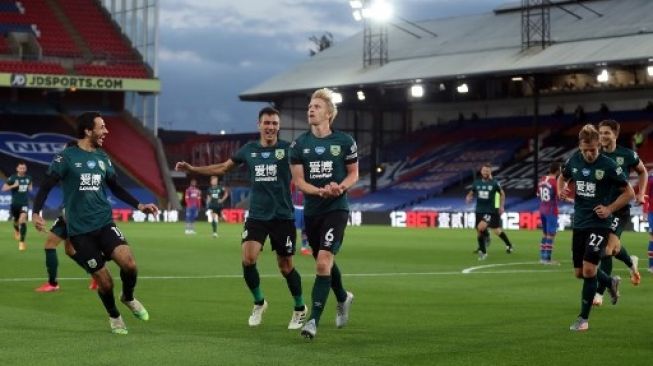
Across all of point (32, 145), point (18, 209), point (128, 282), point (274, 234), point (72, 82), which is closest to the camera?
point (128, 282)

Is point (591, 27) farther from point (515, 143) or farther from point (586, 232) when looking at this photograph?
point (586, 232)

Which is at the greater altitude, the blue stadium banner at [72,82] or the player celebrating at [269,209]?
the blue stadium banner at [72,82]

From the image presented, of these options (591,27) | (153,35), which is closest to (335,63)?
(153,35)

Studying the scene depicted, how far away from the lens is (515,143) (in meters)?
67.8

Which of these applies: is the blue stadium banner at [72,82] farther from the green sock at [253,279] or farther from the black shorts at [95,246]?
the black shorts at [95,246]

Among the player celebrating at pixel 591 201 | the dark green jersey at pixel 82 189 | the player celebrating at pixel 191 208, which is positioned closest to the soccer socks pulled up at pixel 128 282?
the dark green jersey at pixel 82 189

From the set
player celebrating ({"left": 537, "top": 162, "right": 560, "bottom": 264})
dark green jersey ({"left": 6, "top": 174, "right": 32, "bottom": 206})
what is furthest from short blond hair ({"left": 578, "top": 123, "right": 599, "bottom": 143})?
dark green jersey ({"left": 6, "top": 174, "right": 32, "bottom": 206})

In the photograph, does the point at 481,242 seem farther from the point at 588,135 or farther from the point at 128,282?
the point at 128,282

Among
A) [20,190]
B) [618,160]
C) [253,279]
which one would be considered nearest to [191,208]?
[20,190]

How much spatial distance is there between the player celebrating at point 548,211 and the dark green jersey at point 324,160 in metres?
13.5

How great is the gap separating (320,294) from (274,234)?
1291 millimetres

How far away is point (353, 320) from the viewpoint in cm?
1429

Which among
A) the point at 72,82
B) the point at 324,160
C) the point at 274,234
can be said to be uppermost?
the point at 72,82

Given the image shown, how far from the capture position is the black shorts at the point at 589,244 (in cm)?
1359
